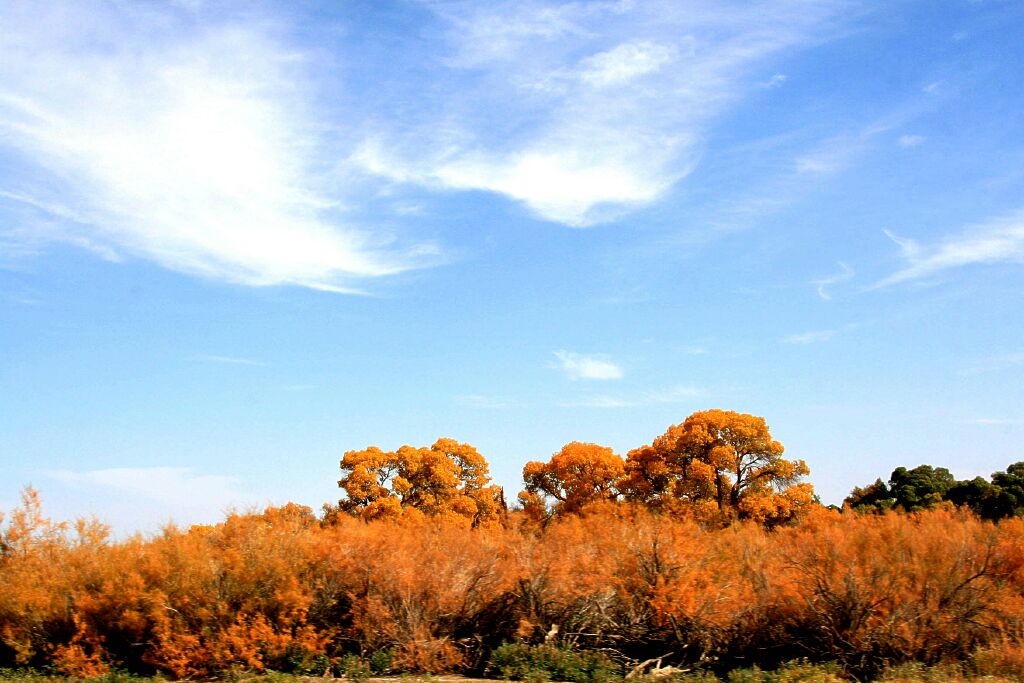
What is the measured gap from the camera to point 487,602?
19234 mm

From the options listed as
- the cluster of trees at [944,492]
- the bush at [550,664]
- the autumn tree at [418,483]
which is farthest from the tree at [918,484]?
the bush at [550,664]

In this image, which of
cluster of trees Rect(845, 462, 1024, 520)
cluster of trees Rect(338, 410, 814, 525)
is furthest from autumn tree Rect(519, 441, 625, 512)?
cluster of trees Rect(845, 462, 1024, 520)

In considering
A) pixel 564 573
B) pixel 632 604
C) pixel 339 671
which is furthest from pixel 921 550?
pixel 339 671

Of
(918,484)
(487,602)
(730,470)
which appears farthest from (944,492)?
(487,602)

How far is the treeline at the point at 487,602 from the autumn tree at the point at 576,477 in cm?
2003

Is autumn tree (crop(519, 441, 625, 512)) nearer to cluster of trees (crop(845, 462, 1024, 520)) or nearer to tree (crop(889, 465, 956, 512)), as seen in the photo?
cluster of trees (crop(845, 462, 1024, 520))

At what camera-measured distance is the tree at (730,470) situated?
→ 35.5 m

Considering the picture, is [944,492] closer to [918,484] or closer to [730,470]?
[918,484]

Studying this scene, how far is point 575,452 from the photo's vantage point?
41469 mm

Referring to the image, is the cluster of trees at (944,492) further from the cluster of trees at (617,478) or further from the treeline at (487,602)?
the treeline at (487,602)

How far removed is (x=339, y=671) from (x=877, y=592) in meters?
11.7

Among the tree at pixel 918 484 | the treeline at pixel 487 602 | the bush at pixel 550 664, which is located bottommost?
the bush at pixel 550 664

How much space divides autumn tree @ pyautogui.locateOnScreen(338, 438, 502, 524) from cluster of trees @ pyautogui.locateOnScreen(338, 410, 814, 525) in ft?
0.17

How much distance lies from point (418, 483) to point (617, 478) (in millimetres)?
10348
